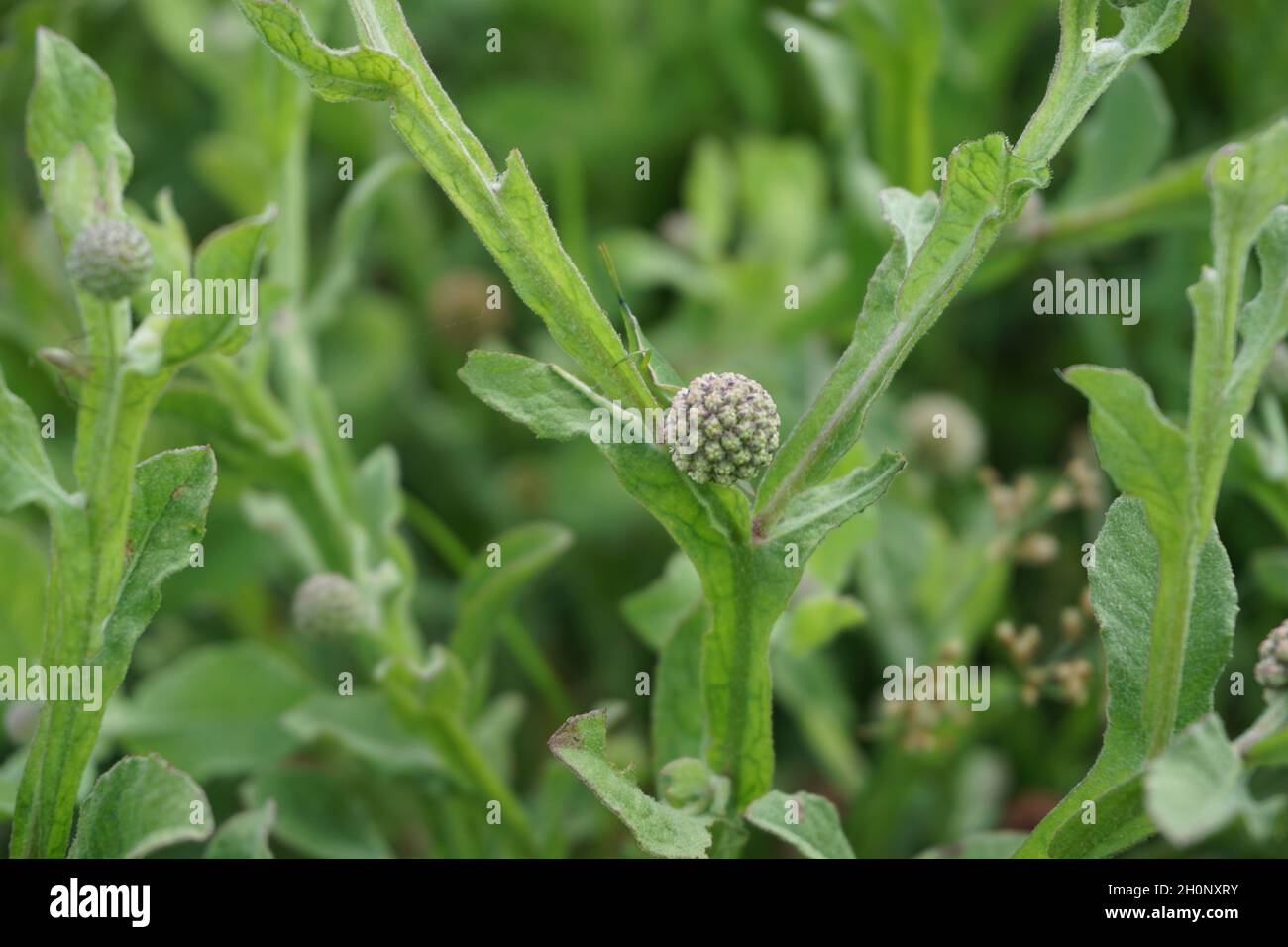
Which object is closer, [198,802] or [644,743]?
[198,802]

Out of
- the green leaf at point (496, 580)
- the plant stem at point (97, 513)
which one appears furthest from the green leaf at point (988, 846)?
the plant stem at point (97, 513)

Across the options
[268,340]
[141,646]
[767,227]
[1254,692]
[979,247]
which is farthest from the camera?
[767,227]

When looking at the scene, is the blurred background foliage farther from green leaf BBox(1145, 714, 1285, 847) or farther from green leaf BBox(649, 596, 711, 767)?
green leaf BBox(1145, 714, 1285, 847)

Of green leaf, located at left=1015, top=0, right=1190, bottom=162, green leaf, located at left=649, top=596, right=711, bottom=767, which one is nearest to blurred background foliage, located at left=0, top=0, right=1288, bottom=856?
green leaf, located at left=649, top=596, right=711, bottom=767

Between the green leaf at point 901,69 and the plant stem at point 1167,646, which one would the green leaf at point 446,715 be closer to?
the plant stem at point 1167,646

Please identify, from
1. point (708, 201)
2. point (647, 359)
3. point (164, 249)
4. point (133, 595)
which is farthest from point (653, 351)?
point (708, 201)

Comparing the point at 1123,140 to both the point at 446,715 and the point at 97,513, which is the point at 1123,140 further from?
the point at 97,513
